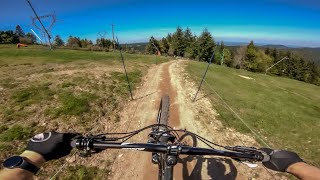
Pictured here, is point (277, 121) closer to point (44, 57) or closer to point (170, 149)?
point (170, 149)

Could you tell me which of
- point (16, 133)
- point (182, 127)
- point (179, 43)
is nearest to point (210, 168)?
point (182, 127)

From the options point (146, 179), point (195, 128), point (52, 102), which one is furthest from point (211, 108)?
point (52, 102)

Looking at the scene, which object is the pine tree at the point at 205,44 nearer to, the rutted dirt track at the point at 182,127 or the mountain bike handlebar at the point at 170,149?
the rutted dirt track at the point at 182,127

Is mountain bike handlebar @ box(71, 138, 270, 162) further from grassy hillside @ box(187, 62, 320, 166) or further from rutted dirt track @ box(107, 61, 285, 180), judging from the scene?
grassy hillside @ box(187, 62, 320, 166)

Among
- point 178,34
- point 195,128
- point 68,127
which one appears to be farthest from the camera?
point 178,34

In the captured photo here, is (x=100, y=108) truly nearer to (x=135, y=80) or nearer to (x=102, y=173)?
(x=102, y=173)

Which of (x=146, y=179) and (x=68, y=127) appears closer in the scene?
(x=146, y=179)
